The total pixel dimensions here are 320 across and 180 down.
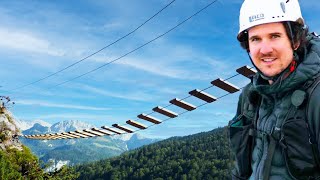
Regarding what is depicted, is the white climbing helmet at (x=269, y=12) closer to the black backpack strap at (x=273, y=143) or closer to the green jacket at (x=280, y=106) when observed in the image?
the green jacket at (x=280, y=106)

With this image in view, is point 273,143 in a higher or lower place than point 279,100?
lower

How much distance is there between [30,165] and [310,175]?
4498 cm

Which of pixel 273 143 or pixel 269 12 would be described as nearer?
pixel 273 143

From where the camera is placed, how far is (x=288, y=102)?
7.10 ft

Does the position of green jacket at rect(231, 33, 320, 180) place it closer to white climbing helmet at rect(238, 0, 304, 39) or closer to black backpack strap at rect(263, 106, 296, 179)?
black backpack strap at rect(263, 106, 296, 179)

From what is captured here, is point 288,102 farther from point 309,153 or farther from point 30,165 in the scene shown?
point 30,165

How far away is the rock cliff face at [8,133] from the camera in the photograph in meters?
44.0

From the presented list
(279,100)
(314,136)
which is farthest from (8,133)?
(314,136)

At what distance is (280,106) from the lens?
220 cm

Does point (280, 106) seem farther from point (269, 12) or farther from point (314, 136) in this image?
point (269, 12)

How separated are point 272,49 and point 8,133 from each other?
4679 cm

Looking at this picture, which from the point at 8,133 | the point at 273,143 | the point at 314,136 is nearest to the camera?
the point at 314,136

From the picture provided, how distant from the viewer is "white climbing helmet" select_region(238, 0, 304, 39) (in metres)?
2.26

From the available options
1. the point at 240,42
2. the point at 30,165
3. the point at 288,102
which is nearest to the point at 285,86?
the point at 288,102
